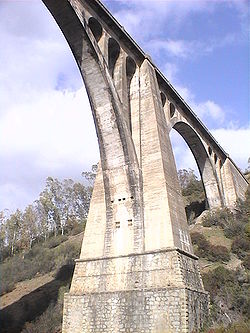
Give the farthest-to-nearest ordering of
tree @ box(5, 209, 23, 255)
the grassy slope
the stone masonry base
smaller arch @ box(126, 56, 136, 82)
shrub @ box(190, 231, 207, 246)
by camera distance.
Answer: tree @ box(5, 209, 23, 255), shrub @ box(190, 231, 207, 246), the grassy slope, smaller arch @ box(126, 56, 136, 82), the stone masonry base

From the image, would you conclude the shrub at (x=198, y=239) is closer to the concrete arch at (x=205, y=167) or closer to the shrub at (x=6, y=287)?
A: the concrete arch at (x=205, y=167)

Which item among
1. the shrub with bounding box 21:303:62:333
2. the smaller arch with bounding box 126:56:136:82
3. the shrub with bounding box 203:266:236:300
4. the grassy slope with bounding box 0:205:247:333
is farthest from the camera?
the grassy slope with bounding box 0:205:247:333

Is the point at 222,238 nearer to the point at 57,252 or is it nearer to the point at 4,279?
the point at 57,252

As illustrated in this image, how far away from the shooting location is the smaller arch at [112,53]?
649 inches

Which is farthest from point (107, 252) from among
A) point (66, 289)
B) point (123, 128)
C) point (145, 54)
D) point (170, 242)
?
point (66, 289)

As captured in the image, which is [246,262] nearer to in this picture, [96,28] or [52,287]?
[52,287]

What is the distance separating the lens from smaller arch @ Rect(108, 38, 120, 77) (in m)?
16.5

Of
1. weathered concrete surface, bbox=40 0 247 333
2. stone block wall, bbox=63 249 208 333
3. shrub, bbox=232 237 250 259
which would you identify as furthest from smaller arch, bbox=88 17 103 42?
shrub, bbox=232 237 250 259

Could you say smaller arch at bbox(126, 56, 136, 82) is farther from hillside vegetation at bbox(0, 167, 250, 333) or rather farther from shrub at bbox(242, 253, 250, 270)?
shrub at bbox(242, 253, 250, 270)

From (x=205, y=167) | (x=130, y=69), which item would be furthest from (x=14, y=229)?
(x=130, y=69)

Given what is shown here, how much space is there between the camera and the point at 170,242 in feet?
43.3

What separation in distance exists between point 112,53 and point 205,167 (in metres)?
16.6

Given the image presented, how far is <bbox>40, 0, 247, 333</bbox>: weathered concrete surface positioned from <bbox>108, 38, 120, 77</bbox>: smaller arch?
5cm

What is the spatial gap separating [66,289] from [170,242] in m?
13.8
